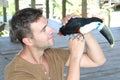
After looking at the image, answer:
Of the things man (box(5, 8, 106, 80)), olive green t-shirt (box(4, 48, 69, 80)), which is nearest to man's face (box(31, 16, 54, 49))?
man (box(5, 8, 106, 80))

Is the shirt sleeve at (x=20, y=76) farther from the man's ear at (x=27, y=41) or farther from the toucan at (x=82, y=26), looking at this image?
the toucan at (x=82, y=26)

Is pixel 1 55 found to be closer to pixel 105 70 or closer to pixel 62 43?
pixel 62 43

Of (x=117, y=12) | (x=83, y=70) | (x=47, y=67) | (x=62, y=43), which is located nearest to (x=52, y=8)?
(x=117, y=12)

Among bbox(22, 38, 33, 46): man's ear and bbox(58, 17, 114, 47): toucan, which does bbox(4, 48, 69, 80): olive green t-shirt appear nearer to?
bbox(22, 38, 33, 46): man's ear

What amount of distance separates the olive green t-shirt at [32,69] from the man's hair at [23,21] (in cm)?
11

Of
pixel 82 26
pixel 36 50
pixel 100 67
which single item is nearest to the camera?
pixel 82 26

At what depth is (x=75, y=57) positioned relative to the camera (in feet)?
4.90

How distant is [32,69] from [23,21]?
0.21 meters

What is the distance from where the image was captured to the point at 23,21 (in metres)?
1.45

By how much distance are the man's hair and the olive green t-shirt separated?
110 mm

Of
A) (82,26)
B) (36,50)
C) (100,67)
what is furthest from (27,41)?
(100,67)

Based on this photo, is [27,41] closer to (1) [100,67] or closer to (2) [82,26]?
(2) [82,26]

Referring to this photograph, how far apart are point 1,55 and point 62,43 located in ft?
2.65

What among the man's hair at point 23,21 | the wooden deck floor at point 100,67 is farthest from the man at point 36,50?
the wooden deck floor at point 100,67
